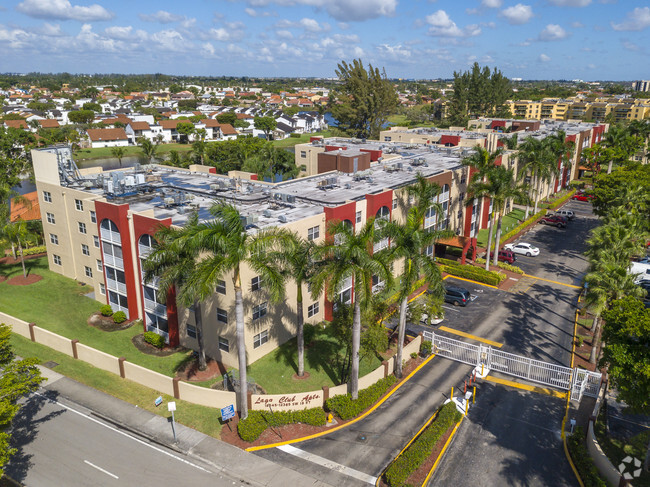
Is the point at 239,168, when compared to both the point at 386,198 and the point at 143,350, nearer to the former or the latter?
the point at 386,198

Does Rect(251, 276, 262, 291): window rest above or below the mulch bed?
above

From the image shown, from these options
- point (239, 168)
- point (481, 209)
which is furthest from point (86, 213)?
point (239, 168)

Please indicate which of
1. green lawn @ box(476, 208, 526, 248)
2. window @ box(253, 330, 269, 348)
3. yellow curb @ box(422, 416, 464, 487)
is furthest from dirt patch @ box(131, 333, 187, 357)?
green lawn @ box(476, 208, 526, 248)

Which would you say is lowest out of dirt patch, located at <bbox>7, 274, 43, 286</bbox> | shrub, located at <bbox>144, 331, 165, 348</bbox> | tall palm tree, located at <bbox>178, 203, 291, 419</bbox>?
shrub, located at <bbox>144, 331, 165, 348</bbox>

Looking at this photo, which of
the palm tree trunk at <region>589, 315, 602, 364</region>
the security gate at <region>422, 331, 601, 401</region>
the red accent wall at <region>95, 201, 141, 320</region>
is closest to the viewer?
the security gate at <region>422, 331, 601, 401</region>

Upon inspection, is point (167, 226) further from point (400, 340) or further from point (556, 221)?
point (556, 221)

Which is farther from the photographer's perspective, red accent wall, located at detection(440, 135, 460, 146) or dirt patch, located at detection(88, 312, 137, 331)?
red accent wall, located at detection(440, 135, 460, 146)

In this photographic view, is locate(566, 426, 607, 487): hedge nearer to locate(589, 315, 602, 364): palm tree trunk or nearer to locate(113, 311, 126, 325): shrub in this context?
locate(589, 315, 602, 364): palm tree trunk

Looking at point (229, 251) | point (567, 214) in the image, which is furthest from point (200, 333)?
point (567, 214)
